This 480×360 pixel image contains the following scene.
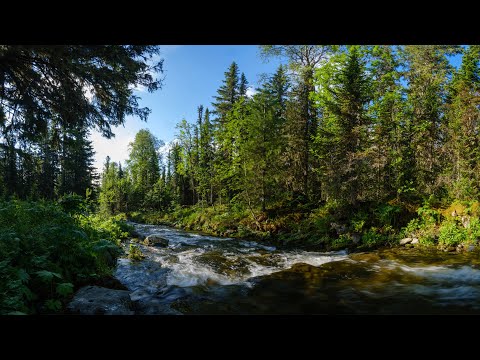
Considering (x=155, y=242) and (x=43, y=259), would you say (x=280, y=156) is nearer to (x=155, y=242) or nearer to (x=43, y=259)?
(x=155, y=242)

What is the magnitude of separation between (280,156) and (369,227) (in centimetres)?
849

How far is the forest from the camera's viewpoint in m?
6.32

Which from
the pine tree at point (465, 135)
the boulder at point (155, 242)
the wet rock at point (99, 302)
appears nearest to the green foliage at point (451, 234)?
the pine tree at point (465, 135)

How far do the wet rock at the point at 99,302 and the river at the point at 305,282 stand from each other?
817 mm

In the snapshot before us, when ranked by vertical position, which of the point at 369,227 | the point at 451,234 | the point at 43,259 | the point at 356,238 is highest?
the point at 43,259

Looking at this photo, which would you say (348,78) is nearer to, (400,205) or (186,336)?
(400,205)

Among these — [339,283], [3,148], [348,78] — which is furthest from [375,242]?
[3,148]

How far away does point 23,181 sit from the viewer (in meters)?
8.70

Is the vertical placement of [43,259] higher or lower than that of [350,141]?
lower

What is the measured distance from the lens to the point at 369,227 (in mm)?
13820

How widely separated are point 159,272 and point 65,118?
5287 mm

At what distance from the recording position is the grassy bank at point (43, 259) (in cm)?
436

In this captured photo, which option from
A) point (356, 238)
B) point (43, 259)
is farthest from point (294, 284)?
point (356, 238)

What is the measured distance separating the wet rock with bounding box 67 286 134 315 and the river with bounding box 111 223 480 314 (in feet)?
2.68
